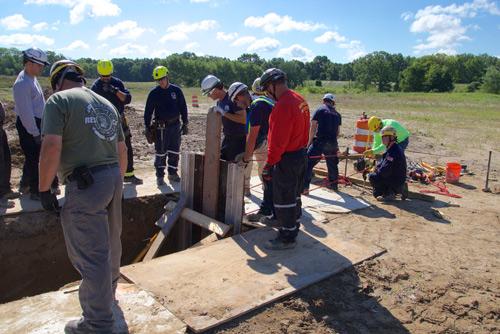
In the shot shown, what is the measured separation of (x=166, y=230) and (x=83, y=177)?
313 cm

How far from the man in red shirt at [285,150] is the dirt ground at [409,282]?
2.77ft

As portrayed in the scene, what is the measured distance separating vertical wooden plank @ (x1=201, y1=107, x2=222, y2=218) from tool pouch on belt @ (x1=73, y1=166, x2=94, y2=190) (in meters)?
2.75

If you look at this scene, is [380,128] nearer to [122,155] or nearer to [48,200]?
[122,155]

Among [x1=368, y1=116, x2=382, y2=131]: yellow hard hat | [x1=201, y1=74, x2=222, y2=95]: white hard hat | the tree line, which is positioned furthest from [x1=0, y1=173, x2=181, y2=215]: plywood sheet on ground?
the tree line

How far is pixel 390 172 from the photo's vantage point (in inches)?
270

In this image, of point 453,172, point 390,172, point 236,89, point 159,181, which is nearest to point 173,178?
point 159,181

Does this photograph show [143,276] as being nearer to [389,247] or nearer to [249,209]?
[249,209]

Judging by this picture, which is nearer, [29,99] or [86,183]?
[86,183]

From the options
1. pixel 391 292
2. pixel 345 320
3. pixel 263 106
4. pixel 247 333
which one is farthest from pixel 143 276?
pixel 263 106

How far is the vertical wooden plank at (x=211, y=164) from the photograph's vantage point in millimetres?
5406

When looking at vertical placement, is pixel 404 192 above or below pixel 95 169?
below

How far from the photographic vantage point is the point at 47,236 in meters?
5.74

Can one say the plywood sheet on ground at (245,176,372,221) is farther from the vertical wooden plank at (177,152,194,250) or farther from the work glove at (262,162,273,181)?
the work glove at (262,162,273,181)

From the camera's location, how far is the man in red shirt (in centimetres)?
426
